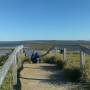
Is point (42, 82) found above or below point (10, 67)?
below

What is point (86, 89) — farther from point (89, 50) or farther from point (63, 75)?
point (63, 75)

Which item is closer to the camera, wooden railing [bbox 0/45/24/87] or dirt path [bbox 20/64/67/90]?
wooden railing [bbox 0/45/24/87]

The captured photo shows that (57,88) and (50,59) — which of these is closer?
(57,88)

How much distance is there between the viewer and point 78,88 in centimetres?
873

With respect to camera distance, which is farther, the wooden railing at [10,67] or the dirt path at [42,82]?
the dirt path at [42,82]

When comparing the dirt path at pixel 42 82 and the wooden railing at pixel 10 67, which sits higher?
the wooden railing at pixel 10 67

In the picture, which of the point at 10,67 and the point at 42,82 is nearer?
the point at 10,67

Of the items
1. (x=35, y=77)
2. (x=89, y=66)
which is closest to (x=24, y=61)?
(x=35, y=77)

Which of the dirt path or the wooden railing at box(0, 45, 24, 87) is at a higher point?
the wooden railing at box(0, 45, 24, 87)

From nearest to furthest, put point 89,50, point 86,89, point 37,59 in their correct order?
point 86,89 < point 89,50 < point 37,59

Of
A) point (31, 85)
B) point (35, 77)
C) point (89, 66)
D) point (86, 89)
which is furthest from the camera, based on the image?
point (35, 77)

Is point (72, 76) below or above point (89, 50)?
below

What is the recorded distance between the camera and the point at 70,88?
8.86 m

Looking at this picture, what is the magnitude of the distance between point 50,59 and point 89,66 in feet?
22.6
